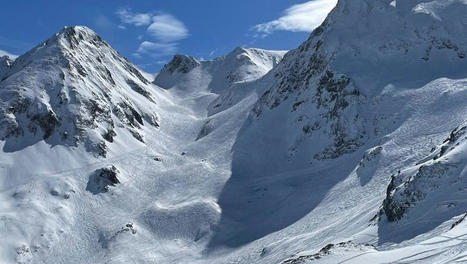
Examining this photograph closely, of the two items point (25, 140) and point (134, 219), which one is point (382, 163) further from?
point (25, 140)

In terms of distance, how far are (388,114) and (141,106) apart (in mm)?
51290

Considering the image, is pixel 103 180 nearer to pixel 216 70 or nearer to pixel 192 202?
pixel 192 202

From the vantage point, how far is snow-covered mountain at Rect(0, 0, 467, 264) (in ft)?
153

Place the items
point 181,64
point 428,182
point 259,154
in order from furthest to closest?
point 181,64, point 259,154, point 428,182

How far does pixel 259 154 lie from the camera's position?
6988 cm

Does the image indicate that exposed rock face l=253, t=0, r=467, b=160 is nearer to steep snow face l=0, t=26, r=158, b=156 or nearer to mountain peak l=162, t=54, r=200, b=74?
steep snow face l=0, t=26, r=158, b=156

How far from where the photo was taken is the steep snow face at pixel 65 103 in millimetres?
73188

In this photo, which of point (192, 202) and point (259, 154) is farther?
point (259, 154)

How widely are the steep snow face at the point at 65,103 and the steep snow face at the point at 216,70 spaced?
2006 inches

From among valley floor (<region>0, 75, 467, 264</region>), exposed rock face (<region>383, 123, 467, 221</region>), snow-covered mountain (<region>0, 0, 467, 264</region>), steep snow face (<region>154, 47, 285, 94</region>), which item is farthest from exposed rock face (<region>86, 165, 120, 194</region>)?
steep snow face (<region>154, 47, 285, 94</region>)

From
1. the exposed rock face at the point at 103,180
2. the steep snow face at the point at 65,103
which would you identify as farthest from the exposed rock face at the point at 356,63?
the steep snow face at the point at 65,103

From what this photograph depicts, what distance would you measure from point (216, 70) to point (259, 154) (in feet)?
325

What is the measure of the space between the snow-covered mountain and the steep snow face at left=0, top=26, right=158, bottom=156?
0.85ft

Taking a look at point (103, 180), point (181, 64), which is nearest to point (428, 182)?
point (103, 180)
